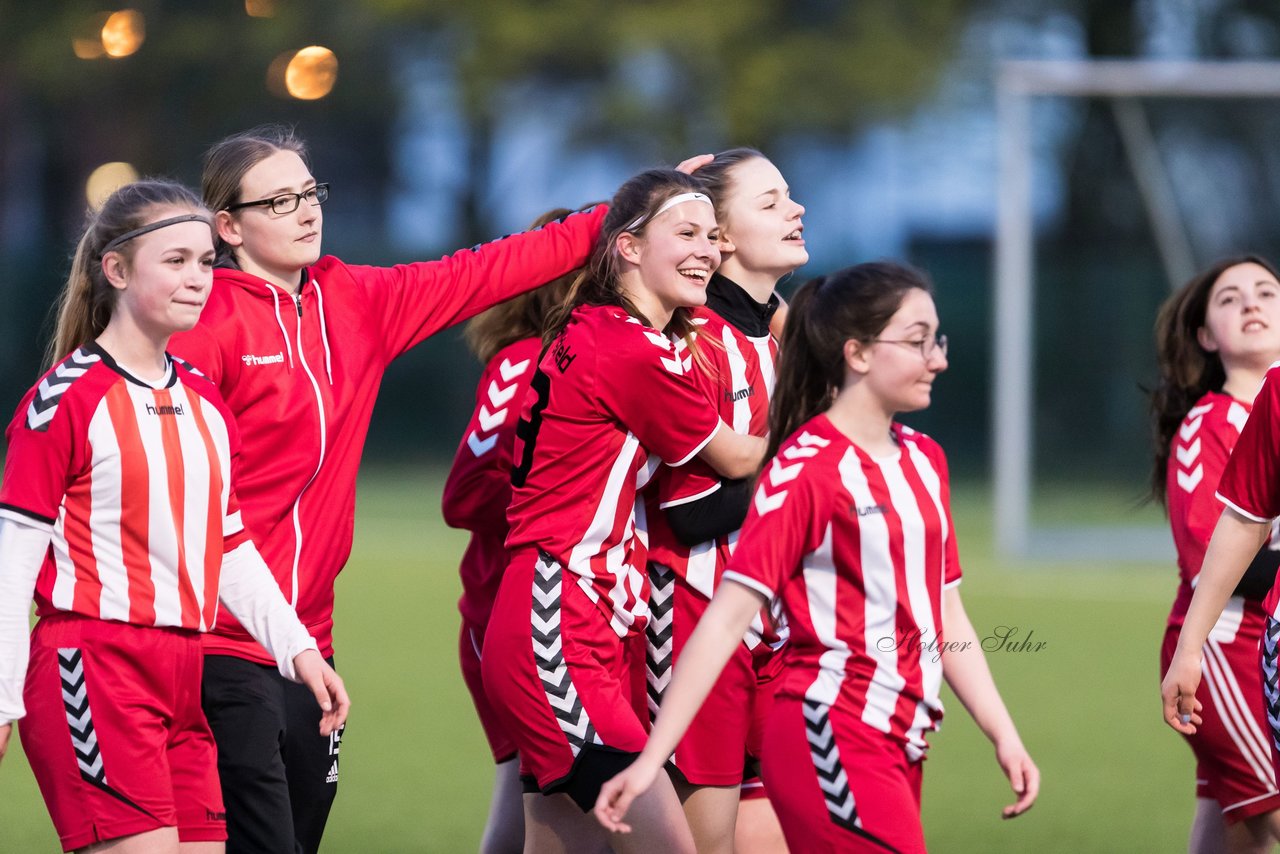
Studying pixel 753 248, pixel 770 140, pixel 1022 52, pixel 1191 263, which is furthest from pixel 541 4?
pixel 753 248

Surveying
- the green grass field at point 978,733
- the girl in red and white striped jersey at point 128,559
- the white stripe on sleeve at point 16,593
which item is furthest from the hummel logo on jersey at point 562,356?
the green grass field at point 978,733

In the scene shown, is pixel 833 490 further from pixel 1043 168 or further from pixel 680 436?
pixel 1043 168

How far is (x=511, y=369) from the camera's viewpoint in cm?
523

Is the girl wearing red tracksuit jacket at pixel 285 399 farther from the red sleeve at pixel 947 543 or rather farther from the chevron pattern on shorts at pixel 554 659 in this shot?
the red sleeve at pixel 947 543

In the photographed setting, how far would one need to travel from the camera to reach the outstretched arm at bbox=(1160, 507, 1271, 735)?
13.5ft

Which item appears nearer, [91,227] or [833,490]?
[833,490]

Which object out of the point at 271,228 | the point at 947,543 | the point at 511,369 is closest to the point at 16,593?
the point at 271,228

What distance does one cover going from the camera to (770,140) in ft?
98.4

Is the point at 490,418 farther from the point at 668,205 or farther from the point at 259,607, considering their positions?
the point at 259,607

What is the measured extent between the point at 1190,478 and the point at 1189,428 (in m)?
0.18

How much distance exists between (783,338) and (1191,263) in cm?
1389

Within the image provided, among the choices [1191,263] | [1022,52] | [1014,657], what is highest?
[1022,52]

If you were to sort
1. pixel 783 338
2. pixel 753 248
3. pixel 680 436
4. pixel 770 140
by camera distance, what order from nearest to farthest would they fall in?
pixel 783 338 < pixel 680 436 < pixel 753 248 < pixel 770 140

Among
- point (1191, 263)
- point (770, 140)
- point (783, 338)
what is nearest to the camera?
point (783, 338)
